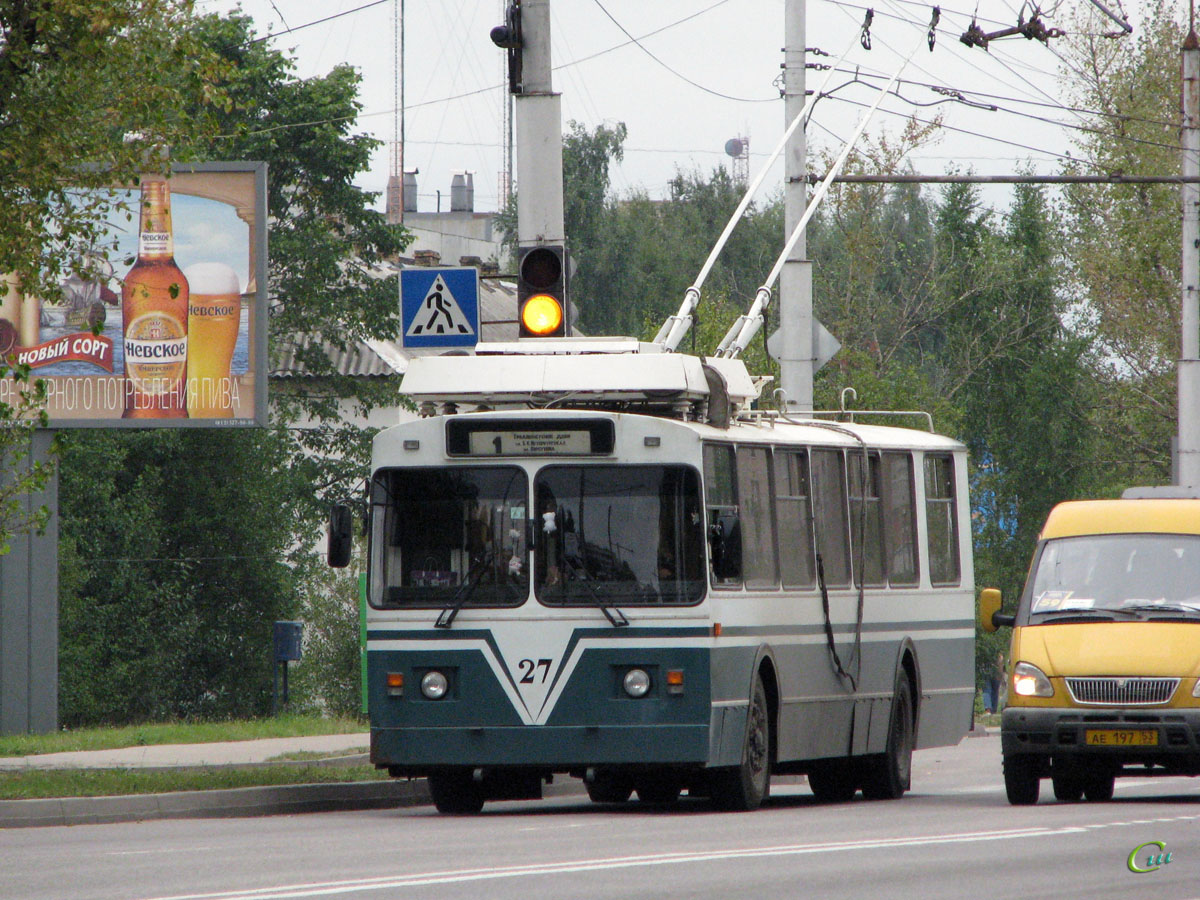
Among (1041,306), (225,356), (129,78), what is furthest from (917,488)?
(1041,306)

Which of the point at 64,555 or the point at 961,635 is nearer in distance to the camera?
the point at 961,635

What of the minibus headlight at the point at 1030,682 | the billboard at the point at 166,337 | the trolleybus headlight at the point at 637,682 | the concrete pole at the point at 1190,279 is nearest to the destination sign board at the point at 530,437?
the trolleybus headlight at the point at 637,682

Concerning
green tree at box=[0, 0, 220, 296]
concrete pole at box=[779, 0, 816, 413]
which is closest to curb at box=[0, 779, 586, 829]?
green tree at box=[0, 0, 220, 296]

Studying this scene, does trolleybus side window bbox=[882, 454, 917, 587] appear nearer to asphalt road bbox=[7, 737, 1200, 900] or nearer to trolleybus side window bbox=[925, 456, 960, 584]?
trolleybus side window bbox=[925, 456, 960, 584]

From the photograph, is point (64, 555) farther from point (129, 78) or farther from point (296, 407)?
point (129, 78)

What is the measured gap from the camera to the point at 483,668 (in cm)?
1444

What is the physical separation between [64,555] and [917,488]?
1043 inches

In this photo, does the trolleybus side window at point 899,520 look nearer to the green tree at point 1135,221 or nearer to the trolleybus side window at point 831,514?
the trolleybus side window at point 831,514

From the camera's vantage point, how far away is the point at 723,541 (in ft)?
47.3

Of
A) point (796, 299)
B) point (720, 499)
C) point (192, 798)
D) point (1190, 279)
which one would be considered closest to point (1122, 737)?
point (720, 499)

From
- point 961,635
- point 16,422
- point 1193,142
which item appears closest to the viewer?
point 16,422

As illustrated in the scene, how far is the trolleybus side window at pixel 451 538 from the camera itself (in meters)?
14.5

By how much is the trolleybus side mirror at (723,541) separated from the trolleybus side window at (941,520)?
445 centimetres

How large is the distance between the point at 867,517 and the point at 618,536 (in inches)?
141
